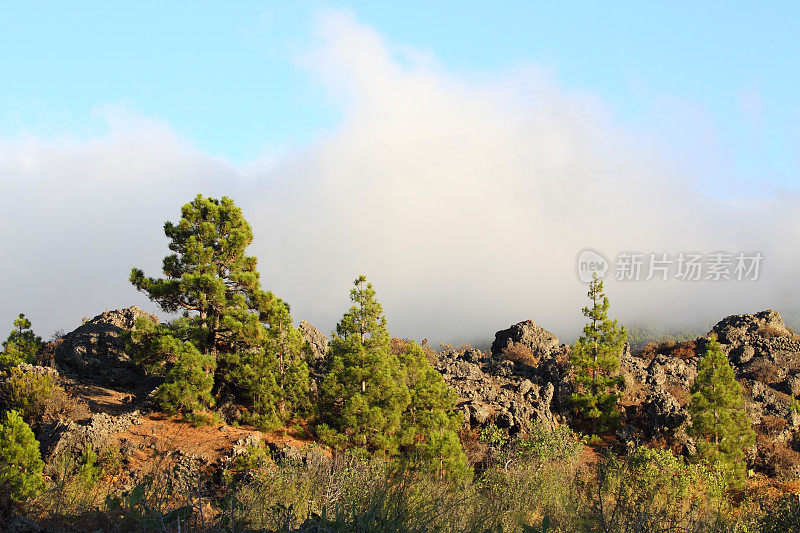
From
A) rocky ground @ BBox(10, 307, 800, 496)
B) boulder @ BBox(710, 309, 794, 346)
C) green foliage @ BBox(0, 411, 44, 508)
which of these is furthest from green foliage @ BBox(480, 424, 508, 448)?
boulder @ BBox(710, 309, 794, 346)

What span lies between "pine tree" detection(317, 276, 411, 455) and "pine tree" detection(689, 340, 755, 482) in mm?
16818

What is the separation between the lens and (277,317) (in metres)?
26.1

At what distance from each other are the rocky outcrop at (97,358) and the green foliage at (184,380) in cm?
845

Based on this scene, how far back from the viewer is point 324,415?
24875mm

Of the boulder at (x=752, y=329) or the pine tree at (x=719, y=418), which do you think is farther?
the boulder at (x=752, y=329)

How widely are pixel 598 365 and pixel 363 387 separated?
65.9ft

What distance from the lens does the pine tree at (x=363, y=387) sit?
2286cm

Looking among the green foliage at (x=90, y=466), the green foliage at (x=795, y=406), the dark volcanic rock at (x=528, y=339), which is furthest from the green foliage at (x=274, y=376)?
the green foliage at (x=795, y=406)

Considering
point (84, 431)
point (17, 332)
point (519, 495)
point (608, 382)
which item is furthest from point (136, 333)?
point (608, 382)

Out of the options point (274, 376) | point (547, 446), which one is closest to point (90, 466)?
point (274, 376)

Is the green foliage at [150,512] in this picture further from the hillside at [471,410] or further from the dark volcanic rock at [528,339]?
the dark volcanic rock at [528,339]

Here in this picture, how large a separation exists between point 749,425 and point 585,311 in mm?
12502

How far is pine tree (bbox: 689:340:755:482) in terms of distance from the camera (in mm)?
27266

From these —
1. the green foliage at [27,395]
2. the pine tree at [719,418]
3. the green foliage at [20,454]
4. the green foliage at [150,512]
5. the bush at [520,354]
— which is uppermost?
the bush at [520,354]
